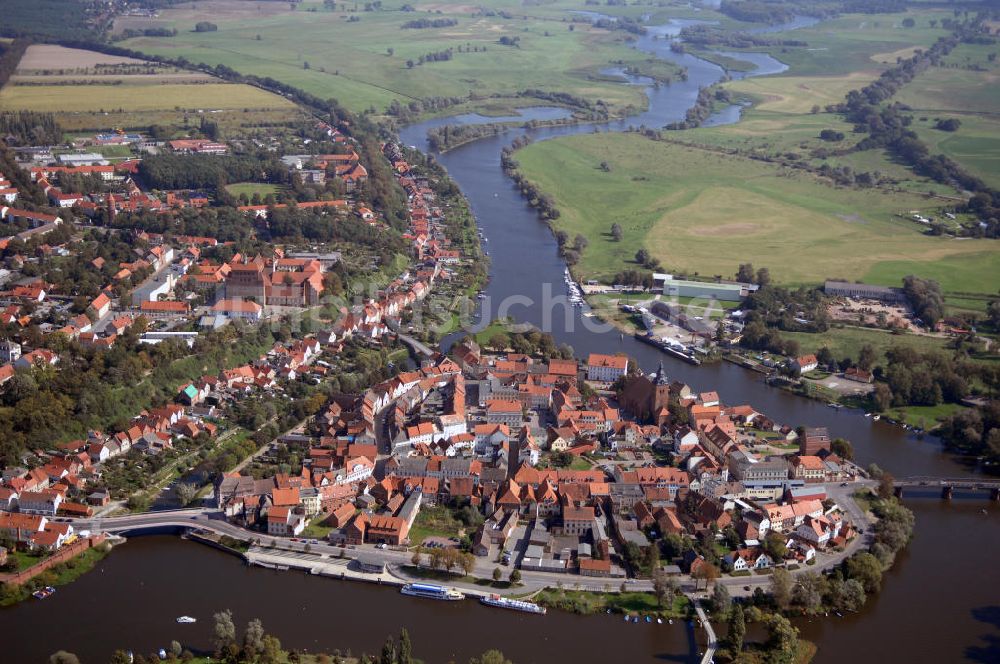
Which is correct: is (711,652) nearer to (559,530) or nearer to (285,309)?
(559,530)

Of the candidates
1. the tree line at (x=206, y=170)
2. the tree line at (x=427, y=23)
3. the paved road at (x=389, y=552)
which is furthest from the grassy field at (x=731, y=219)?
the tree line at (x=427, y=23)

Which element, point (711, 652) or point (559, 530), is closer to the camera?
point (711, 652)

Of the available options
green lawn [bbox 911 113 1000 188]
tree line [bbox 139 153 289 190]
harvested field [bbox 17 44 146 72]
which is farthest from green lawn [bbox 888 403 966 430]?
harvested field [bbox 17 44 146 72]

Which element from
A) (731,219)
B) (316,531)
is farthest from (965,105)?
(316,531)

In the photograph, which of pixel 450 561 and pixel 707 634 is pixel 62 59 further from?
pixel 707 634

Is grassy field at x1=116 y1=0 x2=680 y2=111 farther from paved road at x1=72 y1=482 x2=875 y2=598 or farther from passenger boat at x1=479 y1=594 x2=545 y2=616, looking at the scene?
passenger boat at x1=479 y1=594 x2=545 y2=616

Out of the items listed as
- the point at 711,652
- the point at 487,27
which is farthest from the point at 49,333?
the point at 487,27

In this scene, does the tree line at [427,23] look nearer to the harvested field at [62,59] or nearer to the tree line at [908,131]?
the harvested field at [62,59]
